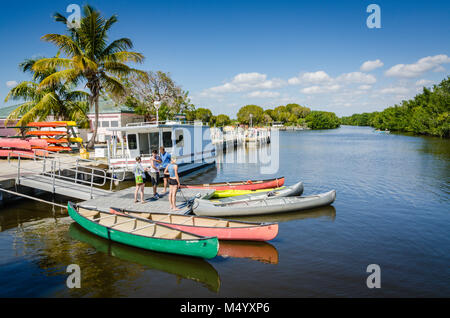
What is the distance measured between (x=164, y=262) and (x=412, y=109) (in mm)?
114213

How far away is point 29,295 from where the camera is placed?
7207mm

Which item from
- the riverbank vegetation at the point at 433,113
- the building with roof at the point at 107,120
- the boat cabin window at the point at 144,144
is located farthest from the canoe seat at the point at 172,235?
the riverbank vegetation at the point at 433,113

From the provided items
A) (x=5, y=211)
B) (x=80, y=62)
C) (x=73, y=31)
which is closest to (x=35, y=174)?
(x=5, y=211)

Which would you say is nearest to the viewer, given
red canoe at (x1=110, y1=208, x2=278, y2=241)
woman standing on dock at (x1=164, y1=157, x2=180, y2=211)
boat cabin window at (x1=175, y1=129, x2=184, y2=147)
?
red canoe at (x1=110, y1=208, x2=278, y2=241)

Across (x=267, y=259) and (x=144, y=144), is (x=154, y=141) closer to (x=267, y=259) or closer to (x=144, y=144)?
(x=144, y=144)

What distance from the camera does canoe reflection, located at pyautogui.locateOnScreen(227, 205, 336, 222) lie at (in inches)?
515

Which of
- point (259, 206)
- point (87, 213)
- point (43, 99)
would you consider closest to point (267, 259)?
point (259, 206)

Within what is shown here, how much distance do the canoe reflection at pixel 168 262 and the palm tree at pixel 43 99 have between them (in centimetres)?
1954

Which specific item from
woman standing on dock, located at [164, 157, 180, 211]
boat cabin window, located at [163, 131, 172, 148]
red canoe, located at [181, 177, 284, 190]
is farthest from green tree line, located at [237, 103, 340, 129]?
woman standing on dock, located at [164, 157, 180, 211]

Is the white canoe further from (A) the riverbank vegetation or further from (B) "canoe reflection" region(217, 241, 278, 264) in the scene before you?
(A) the riverbank vegetation

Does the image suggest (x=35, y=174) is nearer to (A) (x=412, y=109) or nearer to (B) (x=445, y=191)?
(B) (x=445, y=191)

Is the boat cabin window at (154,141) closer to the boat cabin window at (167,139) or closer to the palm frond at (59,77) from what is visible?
Result: the boat cabin window at (167,139)

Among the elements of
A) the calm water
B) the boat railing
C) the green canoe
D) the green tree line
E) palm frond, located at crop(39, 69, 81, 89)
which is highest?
the green tree line

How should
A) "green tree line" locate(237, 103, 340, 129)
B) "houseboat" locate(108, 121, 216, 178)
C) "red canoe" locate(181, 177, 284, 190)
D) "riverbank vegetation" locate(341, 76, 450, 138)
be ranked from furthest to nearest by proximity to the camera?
"green tree line" locate(237, 103, 340, 129), "riverbank vegetation" locate(341, 76, 450, 138), "houseboat" locate(108, 121, 216, 178), "red canoe" locate(181, 177, 284, 190)
